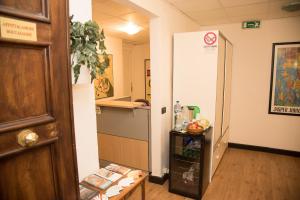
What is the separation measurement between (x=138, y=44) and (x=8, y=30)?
217 inches

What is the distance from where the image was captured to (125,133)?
2.94 meters

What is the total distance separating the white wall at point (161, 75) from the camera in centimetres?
248

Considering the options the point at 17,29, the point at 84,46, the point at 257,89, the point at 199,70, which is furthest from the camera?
the point at 257,89

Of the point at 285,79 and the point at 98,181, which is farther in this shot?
the point at 285,79

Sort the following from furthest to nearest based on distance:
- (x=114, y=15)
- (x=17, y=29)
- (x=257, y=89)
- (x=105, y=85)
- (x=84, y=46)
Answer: (x=105, y=85) → (x=257, y=89) → (x=114, y=15) → (x=84, y=46) → (x=17, y=29)

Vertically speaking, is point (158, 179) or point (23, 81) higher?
point (23, 81)

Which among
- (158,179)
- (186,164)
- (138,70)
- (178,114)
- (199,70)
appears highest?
(138,70)

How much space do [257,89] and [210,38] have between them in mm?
1873

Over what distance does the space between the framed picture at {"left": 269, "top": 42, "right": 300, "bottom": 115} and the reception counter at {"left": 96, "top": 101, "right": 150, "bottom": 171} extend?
2449mm

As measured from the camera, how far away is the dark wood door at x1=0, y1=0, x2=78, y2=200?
67 centimetres

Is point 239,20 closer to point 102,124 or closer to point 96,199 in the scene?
point 102,124

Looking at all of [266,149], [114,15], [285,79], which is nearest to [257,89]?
[285,79]

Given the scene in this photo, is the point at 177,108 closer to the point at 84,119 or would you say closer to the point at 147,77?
the point at 84,119

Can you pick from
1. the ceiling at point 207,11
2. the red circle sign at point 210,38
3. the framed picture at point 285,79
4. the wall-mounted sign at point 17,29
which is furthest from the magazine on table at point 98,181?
the framed picture at point 285,79
